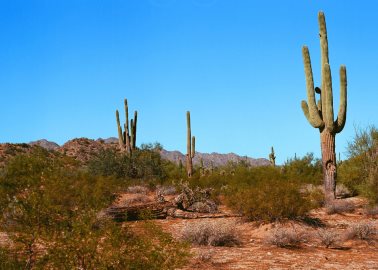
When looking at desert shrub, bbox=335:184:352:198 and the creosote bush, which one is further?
→ the creosote bush

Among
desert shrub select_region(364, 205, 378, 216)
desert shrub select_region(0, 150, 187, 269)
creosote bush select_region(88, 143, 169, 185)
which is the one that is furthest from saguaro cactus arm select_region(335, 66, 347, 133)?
desert shrub select_region(0, 150, 187, 269)

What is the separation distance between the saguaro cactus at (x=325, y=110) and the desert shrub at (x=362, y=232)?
20.3 feet

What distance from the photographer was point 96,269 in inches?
195

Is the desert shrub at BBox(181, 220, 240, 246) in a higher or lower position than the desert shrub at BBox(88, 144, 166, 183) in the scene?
lower

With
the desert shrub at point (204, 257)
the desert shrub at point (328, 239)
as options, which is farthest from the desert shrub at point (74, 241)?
the desert shrub at point (328, 239)

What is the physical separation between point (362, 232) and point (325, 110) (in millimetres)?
8071

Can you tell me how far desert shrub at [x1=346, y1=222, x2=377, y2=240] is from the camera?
10.2m

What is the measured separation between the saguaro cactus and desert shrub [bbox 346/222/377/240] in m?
6.19

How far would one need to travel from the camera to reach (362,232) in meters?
10.2

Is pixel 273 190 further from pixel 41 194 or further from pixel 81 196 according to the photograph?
pixel 41 194

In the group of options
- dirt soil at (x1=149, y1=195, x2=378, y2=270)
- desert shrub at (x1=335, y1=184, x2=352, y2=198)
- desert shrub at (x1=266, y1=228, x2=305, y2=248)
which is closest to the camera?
dirt soil at (x1=149, y1=195, x2=378, y2=270)

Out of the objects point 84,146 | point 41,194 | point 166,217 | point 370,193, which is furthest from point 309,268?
point 84,146

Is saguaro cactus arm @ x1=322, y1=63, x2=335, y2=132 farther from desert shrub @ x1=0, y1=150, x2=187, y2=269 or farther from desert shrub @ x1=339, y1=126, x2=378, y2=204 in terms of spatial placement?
desert shrub @ x1=0, y1=150, x2=187, y2=269

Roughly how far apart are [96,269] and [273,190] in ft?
26.2
